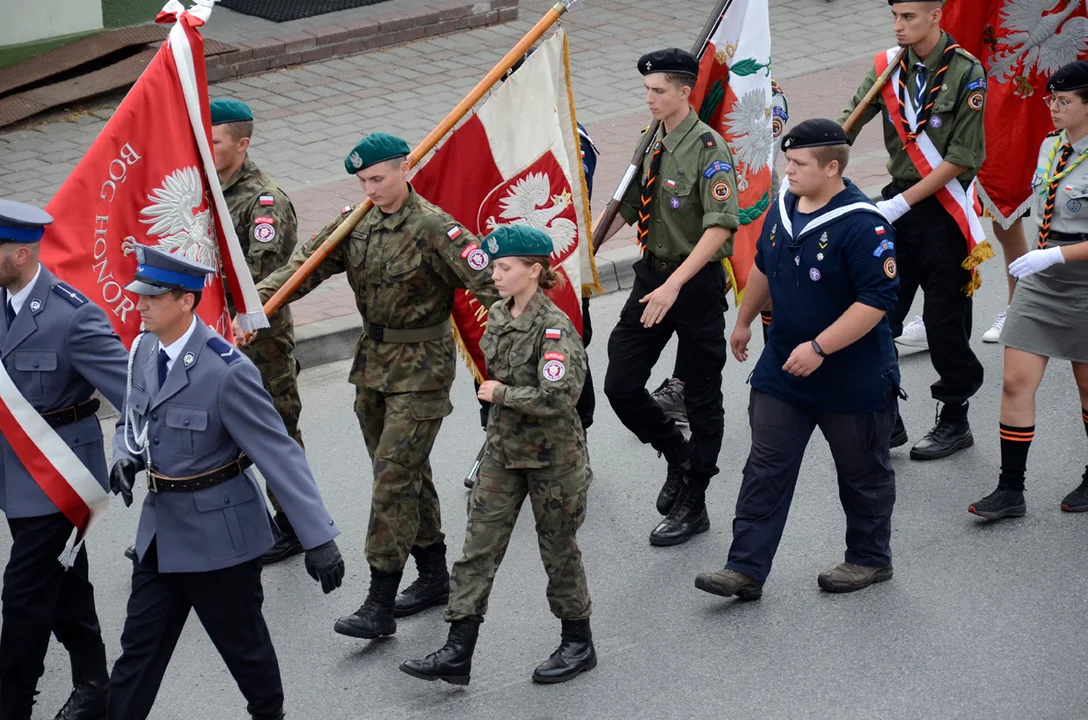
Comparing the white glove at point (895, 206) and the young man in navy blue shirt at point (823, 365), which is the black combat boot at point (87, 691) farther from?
the white glove at point (895, 206)

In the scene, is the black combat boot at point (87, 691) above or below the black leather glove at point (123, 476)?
below

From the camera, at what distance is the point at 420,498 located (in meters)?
5.90

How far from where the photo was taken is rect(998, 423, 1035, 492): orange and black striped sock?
6527 millimetres

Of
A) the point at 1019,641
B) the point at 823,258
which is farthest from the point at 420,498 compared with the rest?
the point at 1019,641

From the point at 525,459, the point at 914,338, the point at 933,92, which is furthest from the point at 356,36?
the point at 525,459

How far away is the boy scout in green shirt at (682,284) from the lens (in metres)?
6.22

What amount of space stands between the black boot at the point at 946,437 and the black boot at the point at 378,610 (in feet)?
9.56

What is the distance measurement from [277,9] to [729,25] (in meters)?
8.33

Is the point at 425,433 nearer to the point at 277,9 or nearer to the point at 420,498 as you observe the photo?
the point at 420,498

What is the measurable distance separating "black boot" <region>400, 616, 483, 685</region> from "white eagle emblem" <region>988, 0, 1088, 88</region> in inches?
186

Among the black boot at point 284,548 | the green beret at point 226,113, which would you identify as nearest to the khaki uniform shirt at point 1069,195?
the green beret at point 226,113

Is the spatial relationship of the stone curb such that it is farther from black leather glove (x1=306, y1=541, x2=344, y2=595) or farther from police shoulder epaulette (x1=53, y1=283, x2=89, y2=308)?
black leather glove (x1=306, y1=541, x2=344, y2=595)

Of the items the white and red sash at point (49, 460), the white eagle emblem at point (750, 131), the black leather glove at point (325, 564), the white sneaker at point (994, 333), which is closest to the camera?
the black leather glove at point (325, 564)

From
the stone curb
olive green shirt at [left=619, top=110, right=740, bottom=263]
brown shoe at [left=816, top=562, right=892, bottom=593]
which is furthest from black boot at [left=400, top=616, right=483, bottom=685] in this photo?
the stone curb
